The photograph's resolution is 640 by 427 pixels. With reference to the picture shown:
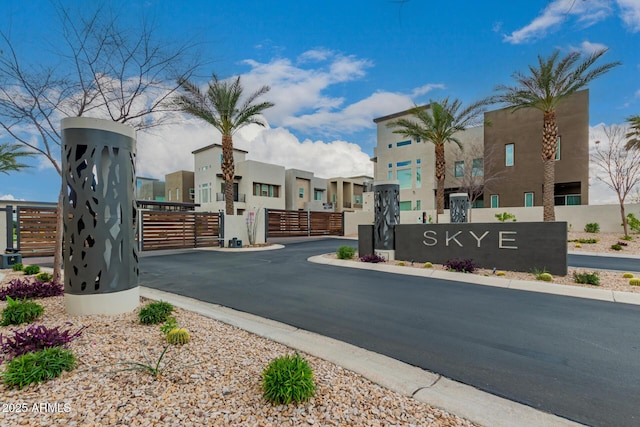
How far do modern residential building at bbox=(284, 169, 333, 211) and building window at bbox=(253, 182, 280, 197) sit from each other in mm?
2519

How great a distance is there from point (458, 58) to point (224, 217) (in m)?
14.9

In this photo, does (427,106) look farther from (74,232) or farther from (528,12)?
(74,232)

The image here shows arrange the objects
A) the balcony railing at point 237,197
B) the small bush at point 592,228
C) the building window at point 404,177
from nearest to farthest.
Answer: the small bush at point 592,228, the balcony railing at point 237,197, the building window at point 404,177

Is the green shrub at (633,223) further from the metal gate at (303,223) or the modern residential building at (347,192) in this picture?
the modern residential building at (347,192)

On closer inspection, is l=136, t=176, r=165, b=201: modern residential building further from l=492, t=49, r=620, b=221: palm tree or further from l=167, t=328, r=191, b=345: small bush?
l=167, t=328, r=191, b=345: small bush

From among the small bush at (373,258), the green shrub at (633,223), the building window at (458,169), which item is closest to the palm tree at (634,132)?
the green shrub at (633,223)

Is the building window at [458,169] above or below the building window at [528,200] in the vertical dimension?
above

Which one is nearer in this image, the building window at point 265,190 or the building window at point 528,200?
the building window at point 528,200

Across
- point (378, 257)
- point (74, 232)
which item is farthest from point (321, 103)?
point (74, 232)

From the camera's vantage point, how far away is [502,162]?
2645 centimetres

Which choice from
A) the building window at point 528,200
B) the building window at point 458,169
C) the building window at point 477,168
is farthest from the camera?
the building window at point 458,169

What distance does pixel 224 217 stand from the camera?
18219 mm

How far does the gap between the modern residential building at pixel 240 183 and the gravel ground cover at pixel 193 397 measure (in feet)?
89.2

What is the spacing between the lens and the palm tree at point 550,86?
15381mm
